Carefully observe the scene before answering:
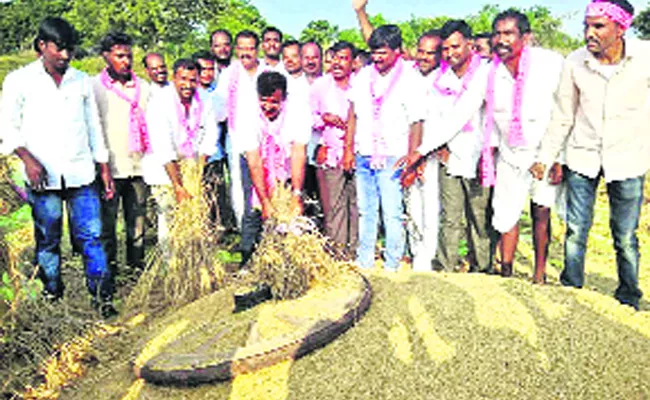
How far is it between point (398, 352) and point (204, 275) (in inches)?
68.5

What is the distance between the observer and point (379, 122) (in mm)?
3990

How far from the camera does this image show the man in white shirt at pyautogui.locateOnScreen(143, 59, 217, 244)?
A: 421cm

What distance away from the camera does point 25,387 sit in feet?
9.74

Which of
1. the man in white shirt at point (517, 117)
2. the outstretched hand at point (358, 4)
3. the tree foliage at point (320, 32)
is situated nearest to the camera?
the man in white shirt at point (517, 117)

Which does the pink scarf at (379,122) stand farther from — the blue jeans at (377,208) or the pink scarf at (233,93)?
the pink scarf at (233,93)

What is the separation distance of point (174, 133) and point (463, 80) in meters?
2.11

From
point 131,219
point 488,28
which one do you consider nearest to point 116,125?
point 131,219

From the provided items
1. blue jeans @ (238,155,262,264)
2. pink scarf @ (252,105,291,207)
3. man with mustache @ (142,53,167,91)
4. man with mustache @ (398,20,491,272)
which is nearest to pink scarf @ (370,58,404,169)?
man with mustache @ (398,20,491,272)

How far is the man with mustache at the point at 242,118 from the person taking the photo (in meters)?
3.75

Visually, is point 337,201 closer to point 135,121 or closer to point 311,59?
point 311,59

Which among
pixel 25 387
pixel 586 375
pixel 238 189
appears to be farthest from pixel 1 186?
pixel 586 375

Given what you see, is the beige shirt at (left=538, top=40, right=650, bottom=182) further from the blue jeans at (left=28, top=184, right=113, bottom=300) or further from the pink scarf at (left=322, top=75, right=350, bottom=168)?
the blue jeans at (left=28, top=184, right=113, bottom=300)

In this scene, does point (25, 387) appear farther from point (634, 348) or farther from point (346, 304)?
point (634, 348)

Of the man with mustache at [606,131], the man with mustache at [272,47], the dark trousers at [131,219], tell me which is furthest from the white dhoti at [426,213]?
the dark trousers at [131,219]
